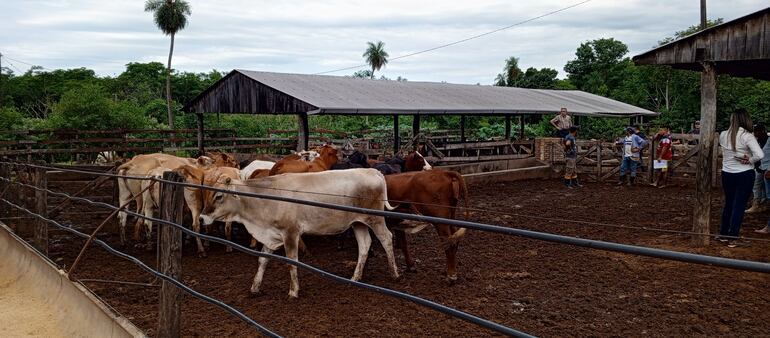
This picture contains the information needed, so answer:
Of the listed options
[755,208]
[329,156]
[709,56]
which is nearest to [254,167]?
Result: [329,156]

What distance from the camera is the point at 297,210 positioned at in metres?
6.54

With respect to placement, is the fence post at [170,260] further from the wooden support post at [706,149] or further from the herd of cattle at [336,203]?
the wooden support post at [706,149]

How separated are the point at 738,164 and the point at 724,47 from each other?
1.65 m

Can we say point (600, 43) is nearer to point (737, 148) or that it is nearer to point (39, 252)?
point (737, 148)

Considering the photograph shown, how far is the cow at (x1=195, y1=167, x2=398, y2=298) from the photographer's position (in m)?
6.52

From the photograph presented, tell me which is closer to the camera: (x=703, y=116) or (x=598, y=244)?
(x=598, y=244)

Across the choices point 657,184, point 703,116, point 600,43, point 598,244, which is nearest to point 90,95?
point 657,184

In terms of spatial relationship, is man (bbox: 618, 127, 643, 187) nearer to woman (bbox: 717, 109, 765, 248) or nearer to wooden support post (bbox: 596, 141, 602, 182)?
wooden support post (bbox: 596, 141, 602, 182)

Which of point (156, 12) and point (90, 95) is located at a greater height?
point (156, 12)

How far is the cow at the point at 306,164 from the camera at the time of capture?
945cm

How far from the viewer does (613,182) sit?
16891 mm

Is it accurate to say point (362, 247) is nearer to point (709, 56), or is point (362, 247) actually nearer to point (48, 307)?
point (48, 307)

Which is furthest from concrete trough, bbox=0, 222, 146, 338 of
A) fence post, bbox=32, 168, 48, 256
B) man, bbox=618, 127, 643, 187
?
man, bbox=618, 127, 643, 187

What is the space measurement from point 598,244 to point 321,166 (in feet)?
27.8
